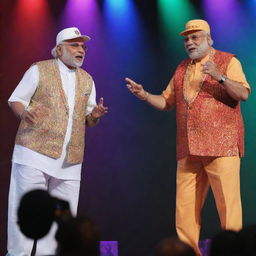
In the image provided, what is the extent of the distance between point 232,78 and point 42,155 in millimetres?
1384

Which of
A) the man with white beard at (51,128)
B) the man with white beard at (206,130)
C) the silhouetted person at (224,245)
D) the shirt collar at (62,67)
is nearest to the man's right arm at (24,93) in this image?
the man with white beard at (51,128)

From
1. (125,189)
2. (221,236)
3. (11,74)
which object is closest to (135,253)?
(125,189)

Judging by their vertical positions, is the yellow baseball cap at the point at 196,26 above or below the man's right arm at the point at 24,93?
above

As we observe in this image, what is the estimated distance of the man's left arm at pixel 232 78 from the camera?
402 cm

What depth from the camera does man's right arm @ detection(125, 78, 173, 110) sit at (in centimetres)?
429

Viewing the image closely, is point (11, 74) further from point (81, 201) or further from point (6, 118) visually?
point (81, 201)

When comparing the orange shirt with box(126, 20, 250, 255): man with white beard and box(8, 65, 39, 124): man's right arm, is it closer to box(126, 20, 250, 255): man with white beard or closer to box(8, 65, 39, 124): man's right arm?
box(126, 20, 250, 255): man with white beard

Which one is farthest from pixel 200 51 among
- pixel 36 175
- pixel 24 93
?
pixel 36 175

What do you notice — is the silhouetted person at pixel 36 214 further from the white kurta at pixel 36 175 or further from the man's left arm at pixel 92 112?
the man's left arm at pixel 92 112

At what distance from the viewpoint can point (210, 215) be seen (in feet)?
17.7

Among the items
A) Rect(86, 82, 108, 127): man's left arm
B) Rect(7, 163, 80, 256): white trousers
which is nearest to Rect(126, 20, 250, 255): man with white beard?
Rect(86, 82, 108, 127): man's left arm

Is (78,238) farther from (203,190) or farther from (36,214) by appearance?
(203,190)

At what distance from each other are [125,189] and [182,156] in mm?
1304

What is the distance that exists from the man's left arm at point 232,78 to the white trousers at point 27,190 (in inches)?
46.9
